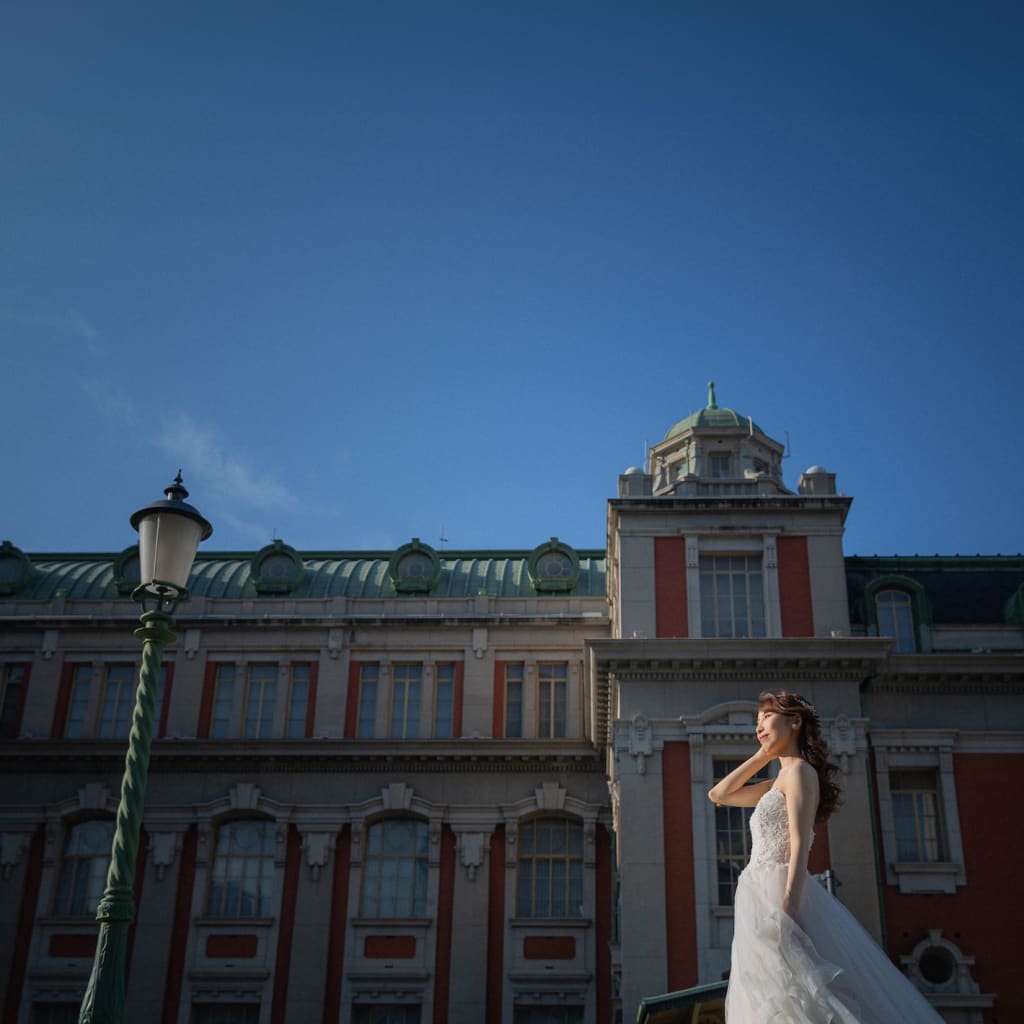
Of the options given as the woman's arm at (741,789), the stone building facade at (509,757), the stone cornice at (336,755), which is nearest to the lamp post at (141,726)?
the woman's arm at (741,789)

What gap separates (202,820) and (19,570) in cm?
1021

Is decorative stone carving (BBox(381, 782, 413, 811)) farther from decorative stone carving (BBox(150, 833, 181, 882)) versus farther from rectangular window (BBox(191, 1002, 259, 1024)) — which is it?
rectangular window (BBox(191, 1002, 259, 1024))

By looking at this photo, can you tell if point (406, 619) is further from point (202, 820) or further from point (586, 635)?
point (202, 820)

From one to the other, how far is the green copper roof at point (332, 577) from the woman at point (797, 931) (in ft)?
90.4

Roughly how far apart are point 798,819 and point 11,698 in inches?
1251

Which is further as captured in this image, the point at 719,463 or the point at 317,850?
the point at 317,850

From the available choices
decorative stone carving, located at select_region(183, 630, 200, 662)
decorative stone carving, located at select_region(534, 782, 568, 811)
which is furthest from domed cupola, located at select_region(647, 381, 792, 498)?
decorative stone carving, located at select_region(183, 630, 200, 662)

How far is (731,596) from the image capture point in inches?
1052

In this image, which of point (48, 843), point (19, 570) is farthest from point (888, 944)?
point (19, 570)

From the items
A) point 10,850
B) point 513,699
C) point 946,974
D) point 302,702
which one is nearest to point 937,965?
point 946,974

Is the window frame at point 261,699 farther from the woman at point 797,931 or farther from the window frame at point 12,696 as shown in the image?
the woman at point 797,931

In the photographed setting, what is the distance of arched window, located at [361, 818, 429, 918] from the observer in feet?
102

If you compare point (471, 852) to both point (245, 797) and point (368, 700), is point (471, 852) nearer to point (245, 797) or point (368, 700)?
point (368, 700)

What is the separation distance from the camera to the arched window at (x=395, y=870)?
102ft
